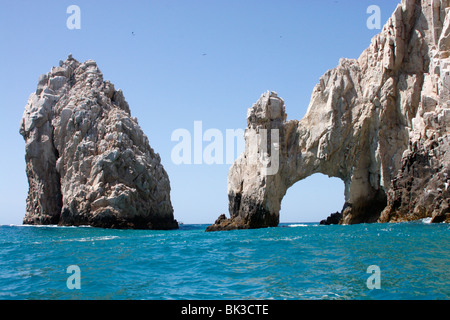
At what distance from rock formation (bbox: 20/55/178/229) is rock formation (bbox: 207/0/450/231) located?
53.8 feet

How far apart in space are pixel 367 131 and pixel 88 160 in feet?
118

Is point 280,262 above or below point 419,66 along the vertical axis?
below

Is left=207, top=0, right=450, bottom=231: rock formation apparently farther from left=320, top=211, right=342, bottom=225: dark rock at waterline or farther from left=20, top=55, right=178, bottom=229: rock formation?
left=20, top=55, right=178, bottom=229: rock formation

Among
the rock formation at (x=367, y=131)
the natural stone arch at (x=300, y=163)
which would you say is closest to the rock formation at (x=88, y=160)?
the rock formation at (x=367, y=131)

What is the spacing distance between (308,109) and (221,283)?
117ft

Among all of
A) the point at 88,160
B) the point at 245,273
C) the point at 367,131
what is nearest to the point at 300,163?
the point at 367,131

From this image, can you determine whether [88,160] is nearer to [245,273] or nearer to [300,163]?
[300,163]

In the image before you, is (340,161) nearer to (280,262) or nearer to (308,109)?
(308,109)

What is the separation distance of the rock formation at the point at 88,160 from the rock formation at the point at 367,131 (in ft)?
53.8

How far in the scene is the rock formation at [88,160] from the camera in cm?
5516

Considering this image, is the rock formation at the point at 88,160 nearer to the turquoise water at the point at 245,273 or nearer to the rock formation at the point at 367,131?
the rock formation at the point at 367,131

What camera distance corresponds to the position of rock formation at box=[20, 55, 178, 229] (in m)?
55.2

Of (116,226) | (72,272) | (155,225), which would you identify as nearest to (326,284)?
(72,272)

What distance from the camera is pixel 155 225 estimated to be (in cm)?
5866
